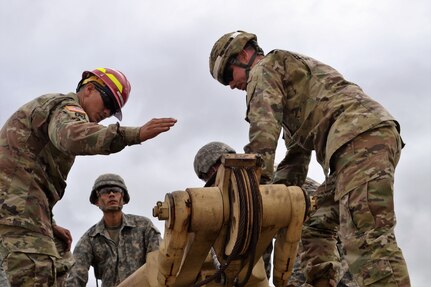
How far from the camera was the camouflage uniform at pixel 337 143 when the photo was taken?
15.4 feet

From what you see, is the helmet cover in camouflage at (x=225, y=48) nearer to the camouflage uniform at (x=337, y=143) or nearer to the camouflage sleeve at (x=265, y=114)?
the camouflage uniform at (x=337, y=143)

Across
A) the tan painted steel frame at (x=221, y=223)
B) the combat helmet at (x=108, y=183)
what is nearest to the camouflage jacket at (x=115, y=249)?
the combat helmet at (x=108, y=183)

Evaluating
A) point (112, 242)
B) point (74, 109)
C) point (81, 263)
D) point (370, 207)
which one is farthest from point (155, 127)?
point (112, 242)

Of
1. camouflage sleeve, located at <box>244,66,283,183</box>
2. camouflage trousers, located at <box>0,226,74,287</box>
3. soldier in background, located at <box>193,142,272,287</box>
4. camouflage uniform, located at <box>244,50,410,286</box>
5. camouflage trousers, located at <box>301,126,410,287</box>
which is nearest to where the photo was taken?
camouflage trousers, located at <box>301,126,410,287</box>

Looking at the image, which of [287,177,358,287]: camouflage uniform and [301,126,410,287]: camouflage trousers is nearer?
[301,126,410,287]: camouflage trousers

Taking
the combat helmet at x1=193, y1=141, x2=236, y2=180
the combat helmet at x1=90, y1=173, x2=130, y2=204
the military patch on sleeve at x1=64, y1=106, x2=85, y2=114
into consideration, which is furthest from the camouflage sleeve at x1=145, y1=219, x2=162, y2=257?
the military patch on sleeve at x1=64, y1=106, x2=85, y2=114

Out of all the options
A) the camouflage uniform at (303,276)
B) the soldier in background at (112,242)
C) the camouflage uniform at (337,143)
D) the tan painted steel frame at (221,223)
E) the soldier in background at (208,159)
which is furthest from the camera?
the soldier in background at (112,242)

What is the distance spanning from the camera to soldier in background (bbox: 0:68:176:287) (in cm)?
504

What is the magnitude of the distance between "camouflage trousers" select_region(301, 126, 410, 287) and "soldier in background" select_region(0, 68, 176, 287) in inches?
49.0

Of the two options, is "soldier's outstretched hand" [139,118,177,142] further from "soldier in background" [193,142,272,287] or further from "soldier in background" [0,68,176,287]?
"soldier in background" [193,142,272,287]

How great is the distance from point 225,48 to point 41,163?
1722 mm

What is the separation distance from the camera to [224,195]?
12.4 feet

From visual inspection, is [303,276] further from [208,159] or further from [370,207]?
[370,207]

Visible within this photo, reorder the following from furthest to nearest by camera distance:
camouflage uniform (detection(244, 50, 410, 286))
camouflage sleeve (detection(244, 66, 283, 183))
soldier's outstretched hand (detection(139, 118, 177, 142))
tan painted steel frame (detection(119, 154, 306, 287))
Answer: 1. camouflage sleeve (detection(244, 66, 283, 183))
2. soldier's outstretched hand (detection(139, 118, 177, 142))
3. camouflage uniform (detection(244, 50, 410, 286))
4. tan painted steel frame (detection(119, 154, 306, 287))
